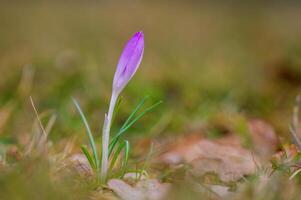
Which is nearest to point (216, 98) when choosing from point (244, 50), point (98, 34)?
point (244, 50)

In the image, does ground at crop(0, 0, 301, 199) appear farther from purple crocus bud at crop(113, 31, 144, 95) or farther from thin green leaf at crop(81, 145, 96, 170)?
purple crocus bud at crop(113, 31, 144, 95)

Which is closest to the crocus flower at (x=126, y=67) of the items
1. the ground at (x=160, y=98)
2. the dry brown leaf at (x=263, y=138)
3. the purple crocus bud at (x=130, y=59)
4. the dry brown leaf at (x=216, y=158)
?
the purple crocus bud at (x=130, y=59)

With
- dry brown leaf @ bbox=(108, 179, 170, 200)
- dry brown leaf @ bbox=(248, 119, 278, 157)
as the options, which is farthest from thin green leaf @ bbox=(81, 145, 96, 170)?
dry brown leaf @ bbox=(248, 119, 278, 157)

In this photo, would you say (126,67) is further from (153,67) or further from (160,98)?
(153,67)

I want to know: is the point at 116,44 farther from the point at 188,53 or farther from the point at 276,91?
the point at 276,91

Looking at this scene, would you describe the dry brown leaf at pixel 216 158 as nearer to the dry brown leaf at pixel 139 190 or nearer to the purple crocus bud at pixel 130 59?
the dry brown leaf at pixel 139 190
